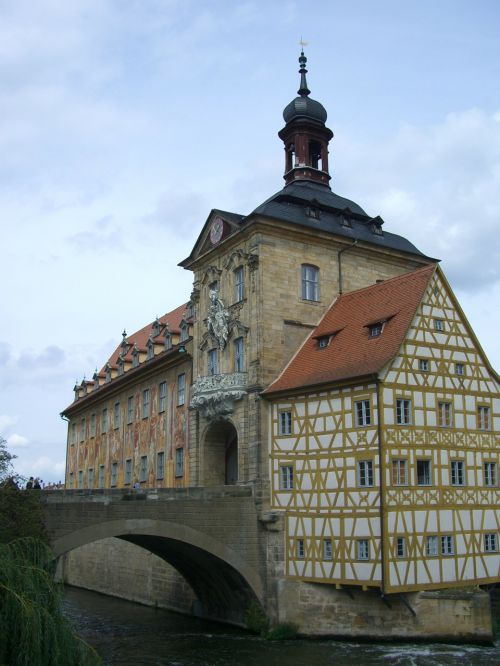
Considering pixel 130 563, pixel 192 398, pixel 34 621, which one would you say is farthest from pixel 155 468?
pixel 34 621

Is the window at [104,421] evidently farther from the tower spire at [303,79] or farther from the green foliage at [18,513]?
the green foliage at [18,513]

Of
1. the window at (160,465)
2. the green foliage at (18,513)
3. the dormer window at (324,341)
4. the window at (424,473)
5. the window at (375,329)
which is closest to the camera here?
the green foliage at (18,513)

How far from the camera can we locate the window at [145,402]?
39944 mm

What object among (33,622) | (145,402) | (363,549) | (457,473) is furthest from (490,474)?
(145,402)

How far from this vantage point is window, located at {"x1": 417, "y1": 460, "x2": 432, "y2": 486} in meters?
24.2

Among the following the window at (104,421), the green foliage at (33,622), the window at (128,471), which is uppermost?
the window at (104,421)

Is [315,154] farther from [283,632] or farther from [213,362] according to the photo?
[283,632]

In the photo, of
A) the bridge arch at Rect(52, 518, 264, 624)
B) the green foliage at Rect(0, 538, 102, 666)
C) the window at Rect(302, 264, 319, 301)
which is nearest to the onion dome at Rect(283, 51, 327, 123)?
the window at Rect(302, 264, 319, 301)

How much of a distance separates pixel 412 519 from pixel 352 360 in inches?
205

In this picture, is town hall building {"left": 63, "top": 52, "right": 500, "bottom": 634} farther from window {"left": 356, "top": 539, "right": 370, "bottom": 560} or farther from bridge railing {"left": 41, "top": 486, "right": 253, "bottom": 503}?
bridge railing {"left": 41, "top": 486, "right": 253, "bottom": 503}

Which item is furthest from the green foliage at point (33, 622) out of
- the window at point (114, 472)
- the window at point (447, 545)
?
the window at point (114, 472)

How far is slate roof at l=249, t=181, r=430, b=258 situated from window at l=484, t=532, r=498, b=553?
39.1 feet

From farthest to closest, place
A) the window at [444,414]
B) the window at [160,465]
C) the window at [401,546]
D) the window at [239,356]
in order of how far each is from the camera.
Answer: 1. the window at [160,465]
2. the window at [239,356]
3. the window at [444,414]
4. the window at [401,546]

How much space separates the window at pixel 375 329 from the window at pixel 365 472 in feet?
14.1
